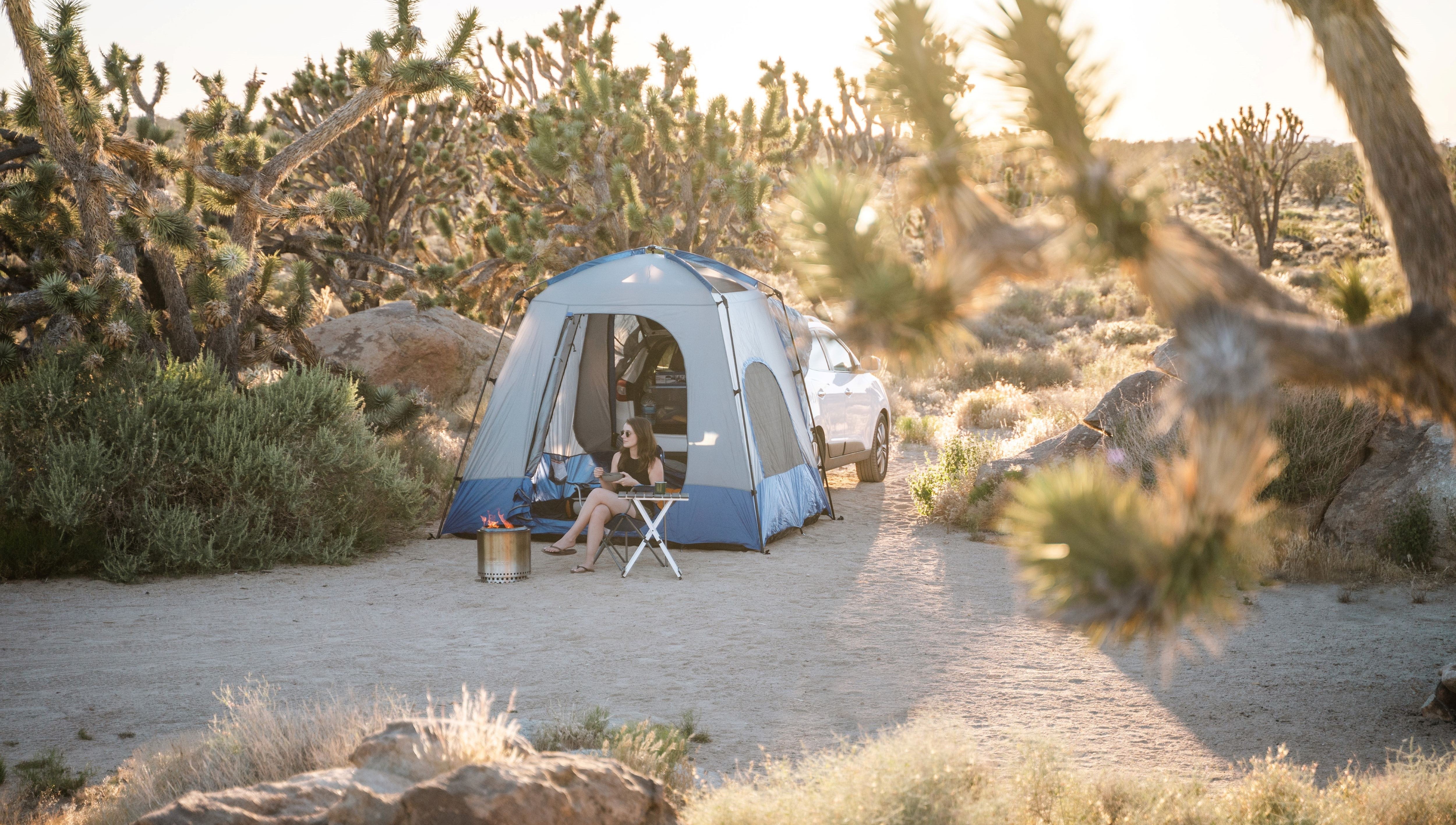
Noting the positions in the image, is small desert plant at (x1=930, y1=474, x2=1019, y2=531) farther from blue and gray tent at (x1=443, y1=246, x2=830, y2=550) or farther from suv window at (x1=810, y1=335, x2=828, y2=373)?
suv window at (x1=810, y1=335, x2=828, y2=373)

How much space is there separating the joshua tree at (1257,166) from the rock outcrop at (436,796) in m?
30.9

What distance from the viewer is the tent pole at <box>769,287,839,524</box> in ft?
33.8

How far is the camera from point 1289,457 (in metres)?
8.62

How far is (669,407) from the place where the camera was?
10.8 metres

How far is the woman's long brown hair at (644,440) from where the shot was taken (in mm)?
9070

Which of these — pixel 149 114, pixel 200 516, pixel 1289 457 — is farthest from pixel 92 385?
pixel 149 114

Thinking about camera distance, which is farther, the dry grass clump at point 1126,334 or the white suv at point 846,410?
the dry grass clump at point 1126,334

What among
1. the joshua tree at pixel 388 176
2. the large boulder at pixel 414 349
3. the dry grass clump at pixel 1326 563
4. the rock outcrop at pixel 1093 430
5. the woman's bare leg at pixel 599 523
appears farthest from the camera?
the joshua tree at pixel 388 176

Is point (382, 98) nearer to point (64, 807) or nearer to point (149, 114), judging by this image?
point (64, 807)

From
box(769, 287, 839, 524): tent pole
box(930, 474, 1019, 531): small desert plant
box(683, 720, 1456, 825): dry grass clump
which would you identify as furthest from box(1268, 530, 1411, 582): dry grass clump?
box(683, 720, 1456, 825): dry grass clump

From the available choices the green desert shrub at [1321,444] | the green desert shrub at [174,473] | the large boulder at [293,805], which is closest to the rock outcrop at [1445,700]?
the green desert shrub at [1321,444]

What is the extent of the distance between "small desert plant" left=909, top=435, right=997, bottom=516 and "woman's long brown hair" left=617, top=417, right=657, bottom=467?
10.3ft

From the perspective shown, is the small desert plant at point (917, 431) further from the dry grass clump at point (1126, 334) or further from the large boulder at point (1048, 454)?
the dry grass clump at point (1126, 334)

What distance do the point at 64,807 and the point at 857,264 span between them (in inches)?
151
